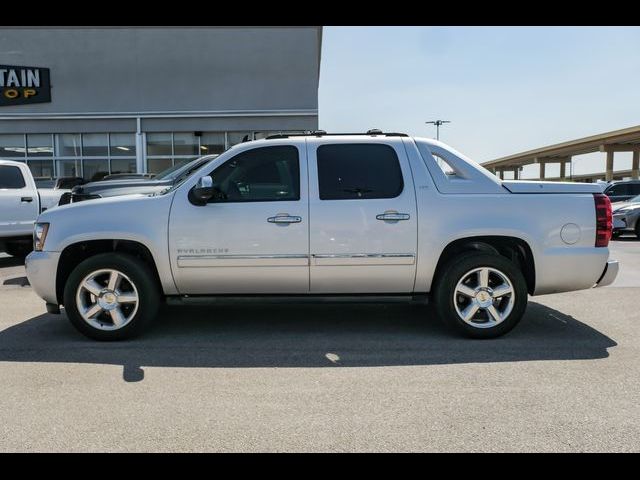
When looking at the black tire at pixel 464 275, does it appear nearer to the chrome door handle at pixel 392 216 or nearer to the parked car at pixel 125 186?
the chrome door handle at pixel 392 216

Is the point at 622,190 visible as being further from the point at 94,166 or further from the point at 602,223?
the point at 94,166

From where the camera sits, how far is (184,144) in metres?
20.6

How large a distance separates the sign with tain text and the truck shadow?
17.7m

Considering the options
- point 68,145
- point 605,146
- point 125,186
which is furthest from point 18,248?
point 605,146

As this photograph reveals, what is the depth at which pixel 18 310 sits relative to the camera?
20.6ft

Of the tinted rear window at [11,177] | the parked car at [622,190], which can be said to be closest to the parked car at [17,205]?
the tinted rear window at [11,177]

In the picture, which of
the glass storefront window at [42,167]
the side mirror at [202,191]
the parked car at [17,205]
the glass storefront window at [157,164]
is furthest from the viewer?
the glass storefront window at [42,167]

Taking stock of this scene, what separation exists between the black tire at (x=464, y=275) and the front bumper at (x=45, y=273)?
3.58m

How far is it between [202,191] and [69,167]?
730 inches

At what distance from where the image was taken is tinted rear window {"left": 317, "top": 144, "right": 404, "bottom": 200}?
4.95 metres

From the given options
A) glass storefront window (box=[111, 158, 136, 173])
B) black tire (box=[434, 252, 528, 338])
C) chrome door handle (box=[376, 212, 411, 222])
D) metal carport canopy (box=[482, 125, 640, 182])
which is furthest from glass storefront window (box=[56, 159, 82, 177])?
metal carport canopy (box=[482, 125, 640, 182])

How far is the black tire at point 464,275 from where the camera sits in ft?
15.9
